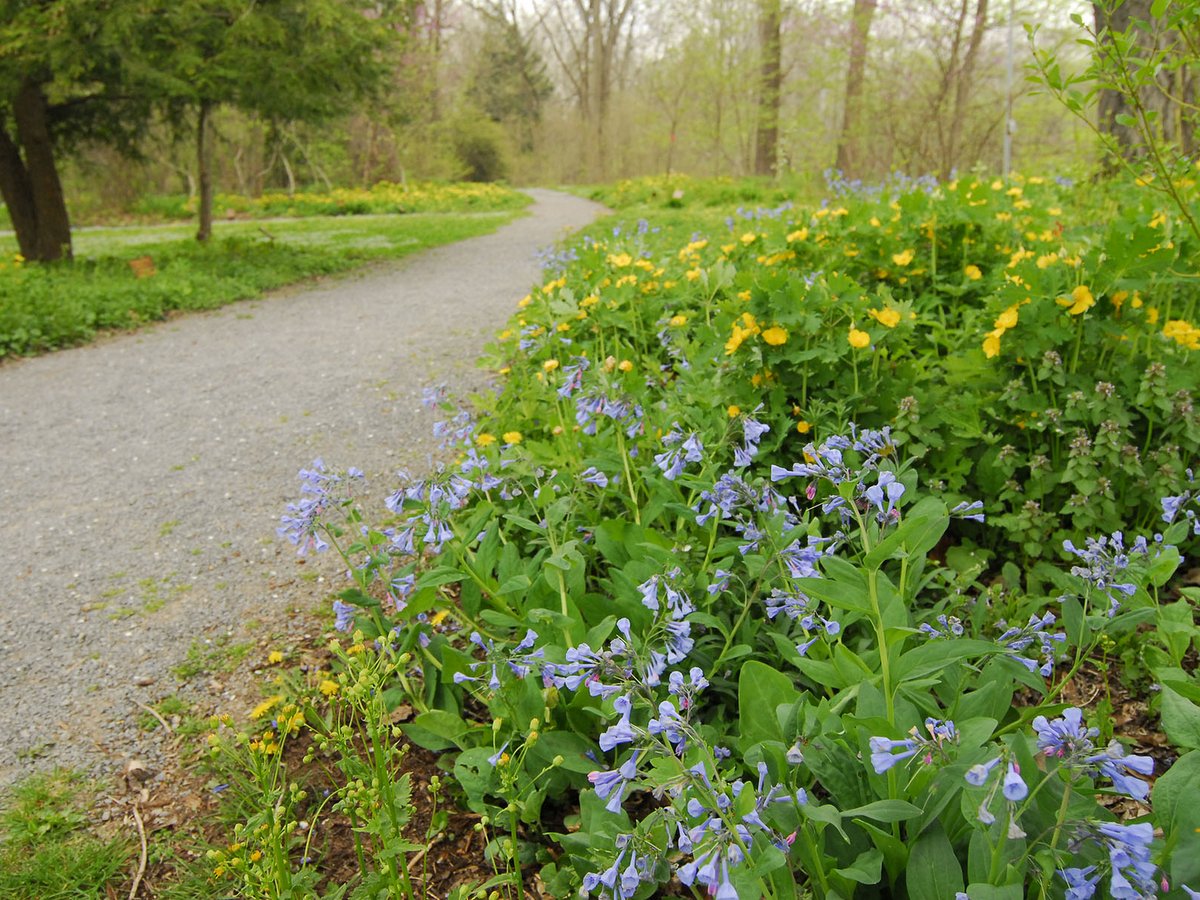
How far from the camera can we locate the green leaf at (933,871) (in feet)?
3.50

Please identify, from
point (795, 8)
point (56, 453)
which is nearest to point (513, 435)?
point (56, 453)

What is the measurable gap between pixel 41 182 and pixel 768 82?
39.9 feet

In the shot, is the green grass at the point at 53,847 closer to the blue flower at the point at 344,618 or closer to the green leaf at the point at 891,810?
the blue flower at the point at 344,618

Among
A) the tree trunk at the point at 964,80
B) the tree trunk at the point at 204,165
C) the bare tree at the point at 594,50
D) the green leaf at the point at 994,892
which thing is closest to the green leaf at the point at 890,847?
the green leaf at the point at 994,892

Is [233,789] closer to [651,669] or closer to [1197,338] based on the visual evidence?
[651,669]

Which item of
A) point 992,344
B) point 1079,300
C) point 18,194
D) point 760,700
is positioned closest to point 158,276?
point 18,194

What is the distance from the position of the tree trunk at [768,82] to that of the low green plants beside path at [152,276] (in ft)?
19.6

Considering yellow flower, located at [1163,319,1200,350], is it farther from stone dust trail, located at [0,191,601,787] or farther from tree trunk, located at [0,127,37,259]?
tree trunk, located at [0,127,37,259]

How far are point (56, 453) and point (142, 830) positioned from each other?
10.2 feet

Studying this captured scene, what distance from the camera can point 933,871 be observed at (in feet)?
3.54

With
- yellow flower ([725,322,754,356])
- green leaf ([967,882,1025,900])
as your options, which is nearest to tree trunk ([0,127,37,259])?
yellow flower ([725,322,754,356])

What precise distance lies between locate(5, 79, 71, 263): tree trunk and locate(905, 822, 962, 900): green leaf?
33.6 ft

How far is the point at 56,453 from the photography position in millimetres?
4098

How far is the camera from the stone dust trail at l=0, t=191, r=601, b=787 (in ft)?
7.31
